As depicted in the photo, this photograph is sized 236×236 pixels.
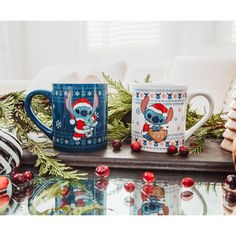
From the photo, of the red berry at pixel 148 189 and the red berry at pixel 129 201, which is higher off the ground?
the red berry at pixel 129 201

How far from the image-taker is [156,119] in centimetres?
61

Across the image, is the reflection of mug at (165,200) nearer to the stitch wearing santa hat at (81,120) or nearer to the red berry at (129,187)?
the red berry at (129,187)

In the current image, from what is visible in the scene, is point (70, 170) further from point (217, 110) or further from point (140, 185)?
point (217, 110)

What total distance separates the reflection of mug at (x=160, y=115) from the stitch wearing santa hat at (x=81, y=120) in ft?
0.29

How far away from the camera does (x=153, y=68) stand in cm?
196

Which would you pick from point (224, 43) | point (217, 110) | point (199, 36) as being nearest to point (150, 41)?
point (199, 36)

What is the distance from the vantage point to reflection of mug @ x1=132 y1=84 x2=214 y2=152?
604mm

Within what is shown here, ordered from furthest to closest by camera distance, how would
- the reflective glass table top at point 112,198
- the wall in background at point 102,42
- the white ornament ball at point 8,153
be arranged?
the wall in background at point 102,42, the white ornament ball at point 8,153, the reflective glass table top at point 112,198

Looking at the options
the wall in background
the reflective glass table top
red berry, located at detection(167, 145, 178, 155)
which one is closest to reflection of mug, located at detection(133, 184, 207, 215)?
the reflective glass table top

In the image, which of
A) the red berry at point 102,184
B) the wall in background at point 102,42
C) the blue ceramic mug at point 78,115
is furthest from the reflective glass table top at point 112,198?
the wall in background at point 102,42

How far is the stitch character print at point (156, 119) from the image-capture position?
0.60 meters

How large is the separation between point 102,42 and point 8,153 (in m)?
2.34

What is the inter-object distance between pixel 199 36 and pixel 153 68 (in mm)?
665

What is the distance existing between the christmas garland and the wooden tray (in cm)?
2
